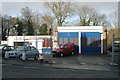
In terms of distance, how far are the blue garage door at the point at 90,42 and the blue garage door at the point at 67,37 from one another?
122 cm

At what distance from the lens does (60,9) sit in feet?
210

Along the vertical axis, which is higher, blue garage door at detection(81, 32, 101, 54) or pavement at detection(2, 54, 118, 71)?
blue garage door at detection(81, 32, 101, 54)

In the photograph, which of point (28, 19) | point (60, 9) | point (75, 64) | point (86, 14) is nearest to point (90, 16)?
point (86, 14)

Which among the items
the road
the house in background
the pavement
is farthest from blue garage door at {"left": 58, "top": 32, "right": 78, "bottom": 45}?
the road

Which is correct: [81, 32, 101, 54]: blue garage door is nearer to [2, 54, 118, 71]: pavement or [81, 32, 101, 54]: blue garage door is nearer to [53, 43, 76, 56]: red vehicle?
[53, 43, 76, 56]: red vehicle

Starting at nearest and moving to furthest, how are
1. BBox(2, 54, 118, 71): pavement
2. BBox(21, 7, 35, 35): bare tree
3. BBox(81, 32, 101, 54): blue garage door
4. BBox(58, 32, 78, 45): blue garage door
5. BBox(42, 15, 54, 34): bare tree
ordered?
1. BBox(2, 54, 118, 71): pavement
2. BBox(81, 32, 101, 54): blue garage door
3. BBox(58, 32, 78, 45): blue garage door
4. BBox(42, 15, 54, 34): bare tree
5. BBox(21, 7, 35, 35): bare tree

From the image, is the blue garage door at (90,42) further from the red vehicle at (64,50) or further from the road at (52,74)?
the road at (52,74)

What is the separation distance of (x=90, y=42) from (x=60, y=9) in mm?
19992

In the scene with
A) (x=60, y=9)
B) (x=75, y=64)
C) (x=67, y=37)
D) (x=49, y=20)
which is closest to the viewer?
(x=75, y=64)

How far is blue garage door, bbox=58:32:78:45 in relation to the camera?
4616 cm

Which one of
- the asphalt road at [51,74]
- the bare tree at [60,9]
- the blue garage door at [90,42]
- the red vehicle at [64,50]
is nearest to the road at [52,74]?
the asphalt road at [51,74]

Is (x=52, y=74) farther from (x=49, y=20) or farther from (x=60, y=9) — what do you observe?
(x=49, y=20)

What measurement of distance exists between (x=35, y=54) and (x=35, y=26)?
4603cm

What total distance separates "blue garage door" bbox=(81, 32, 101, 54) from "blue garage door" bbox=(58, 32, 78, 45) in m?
1.22
